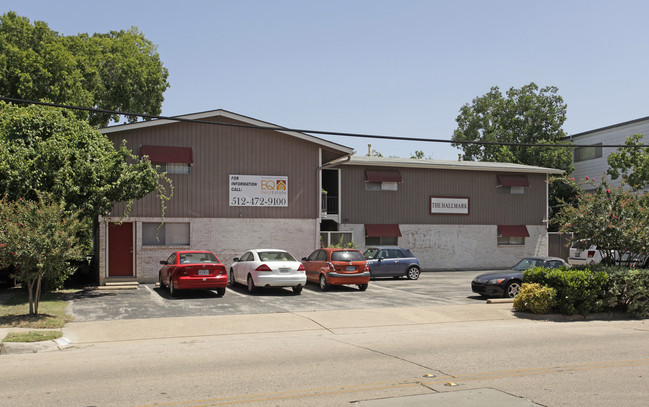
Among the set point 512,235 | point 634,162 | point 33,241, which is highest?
point 634,162

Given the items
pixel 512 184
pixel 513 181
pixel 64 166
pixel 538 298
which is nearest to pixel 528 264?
pixel 538 298

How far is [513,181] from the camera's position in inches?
1316

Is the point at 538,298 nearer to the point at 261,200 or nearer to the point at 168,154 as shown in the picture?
the point at 261,200

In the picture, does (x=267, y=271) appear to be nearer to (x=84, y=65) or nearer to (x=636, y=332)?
(x=636, y=332)

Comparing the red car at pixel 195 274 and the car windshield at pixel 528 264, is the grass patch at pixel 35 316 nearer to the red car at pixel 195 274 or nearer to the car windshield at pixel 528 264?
the red car at pixel 195 274

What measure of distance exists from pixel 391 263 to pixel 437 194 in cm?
792

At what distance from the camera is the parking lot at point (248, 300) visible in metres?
15.4

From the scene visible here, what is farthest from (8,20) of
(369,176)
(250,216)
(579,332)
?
(579,332)

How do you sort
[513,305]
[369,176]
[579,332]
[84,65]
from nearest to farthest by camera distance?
[579,332], [513,305], [369,176], [84,65]

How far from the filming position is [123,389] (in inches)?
292

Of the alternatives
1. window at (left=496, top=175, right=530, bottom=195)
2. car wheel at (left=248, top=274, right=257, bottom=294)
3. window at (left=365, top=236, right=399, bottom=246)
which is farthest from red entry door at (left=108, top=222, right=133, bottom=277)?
window at (left=496, top=175, right=530, bottom=195)

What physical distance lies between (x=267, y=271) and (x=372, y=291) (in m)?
4.46

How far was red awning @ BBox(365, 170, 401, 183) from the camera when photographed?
3023 centimetres

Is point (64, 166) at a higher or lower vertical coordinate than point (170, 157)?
lower
